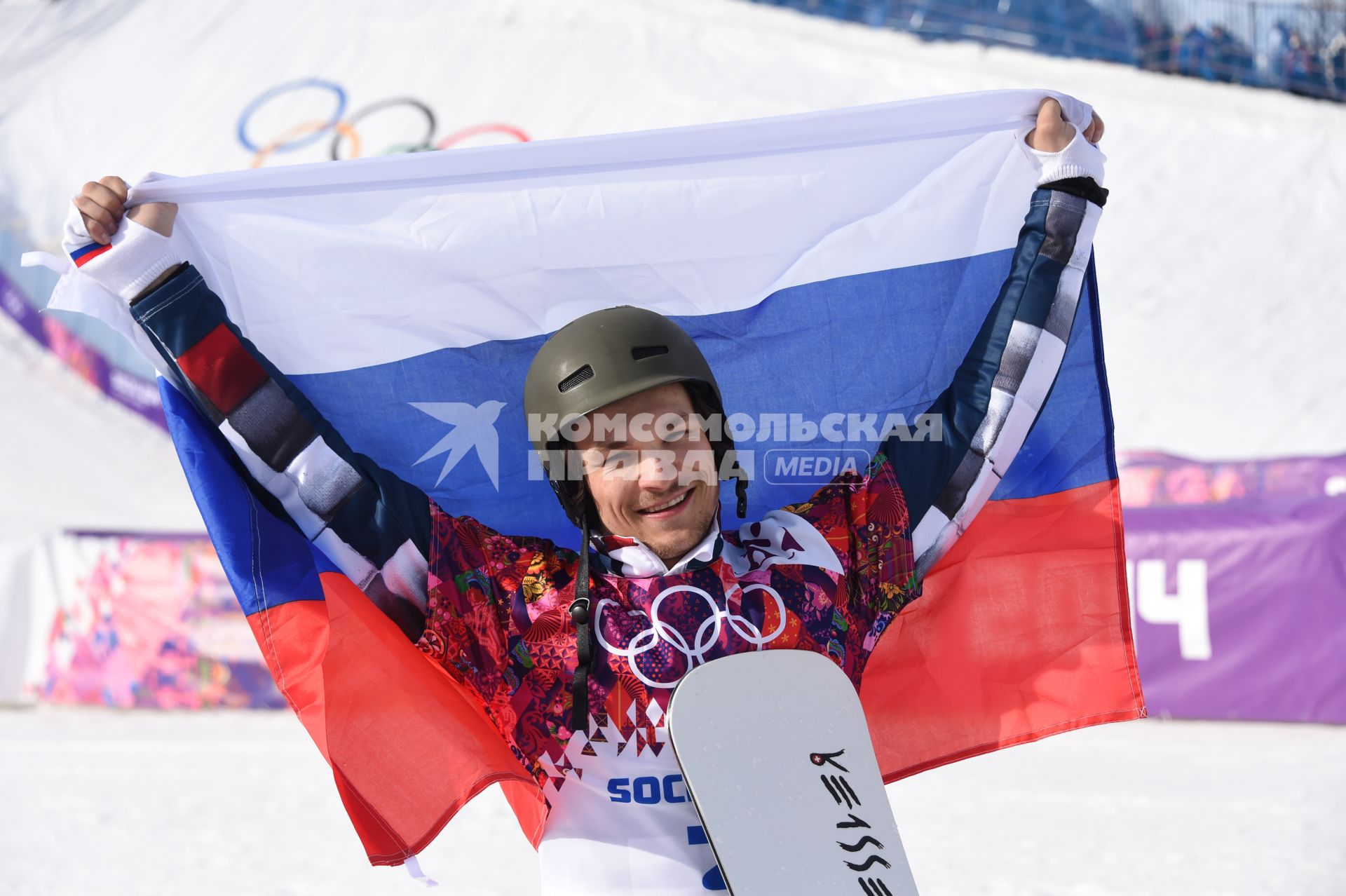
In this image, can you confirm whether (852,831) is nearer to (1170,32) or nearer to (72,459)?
(72,459)

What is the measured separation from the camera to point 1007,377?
7.87ft

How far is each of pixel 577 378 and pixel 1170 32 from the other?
21.8m

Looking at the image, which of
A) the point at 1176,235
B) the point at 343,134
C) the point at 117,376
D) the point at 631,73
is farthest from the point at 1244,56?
the point at 117,376

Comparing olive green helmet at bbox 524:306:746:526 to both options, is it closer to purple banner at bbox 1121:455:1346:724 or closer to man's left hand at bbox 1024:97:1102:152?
man's left hand at bbox 1024:97:1102:152

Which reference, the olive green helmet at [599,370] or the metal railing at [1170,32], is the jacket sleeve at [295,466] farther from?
the metal railing at [1170,32]

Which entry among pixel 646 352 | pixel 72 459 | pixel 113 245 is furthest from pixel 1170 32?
pixel 113 245

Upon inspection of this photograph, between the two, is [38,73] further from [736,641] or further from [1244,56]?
[736,641]

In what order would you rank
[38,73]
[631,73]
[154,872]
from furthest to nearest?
[38,73]
[631,73]
[154,872]

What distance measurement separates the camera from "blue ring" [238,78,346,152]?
20.1 metres

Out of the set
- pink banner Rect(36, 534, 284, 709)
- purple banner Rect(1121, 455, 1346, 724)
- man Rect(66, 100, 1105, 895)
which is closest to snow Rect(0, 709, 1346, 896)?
purple banner Rect(1121, 455, 1346, 724)

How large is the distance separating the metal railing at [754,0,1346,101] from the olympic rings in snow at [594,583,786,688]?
815 inches

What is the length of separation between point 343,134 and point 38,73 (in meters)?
8.02

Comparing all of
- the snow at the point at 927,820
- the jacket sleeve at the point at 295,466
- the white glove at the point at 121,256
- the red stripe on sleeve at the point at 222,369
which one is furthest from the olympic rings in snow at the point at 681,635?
the snow at the point at 927,820

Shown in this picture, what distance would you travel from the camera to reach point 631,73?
22.0m
